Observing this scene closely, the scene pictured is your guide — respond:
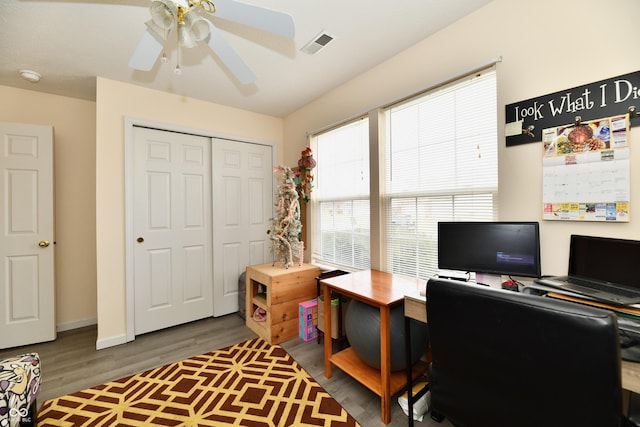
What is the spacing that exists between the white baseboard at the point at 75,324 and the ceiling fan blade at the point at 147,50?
2.94 meters

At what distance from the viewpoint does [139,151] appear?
2.76 m

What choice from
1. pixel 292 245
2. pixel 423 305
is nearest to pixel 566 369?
pixel 423 305

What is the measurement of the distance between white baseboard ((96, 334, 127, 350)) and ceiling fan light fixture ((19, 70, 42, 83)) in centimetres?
247

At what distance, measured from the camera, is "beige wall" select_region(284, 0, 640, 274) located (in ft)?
4.25

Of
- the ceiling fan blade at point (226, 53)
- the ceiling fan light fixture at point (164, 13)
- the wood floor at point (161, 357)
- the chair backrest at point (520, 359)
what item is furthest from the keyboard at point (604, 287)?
the ceiling fan light fixture at point (164, 13)

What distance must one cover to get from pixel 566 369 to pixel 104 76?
368 centimetres

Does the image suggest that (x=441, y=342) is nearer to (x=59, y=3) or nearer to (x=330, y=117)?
(x=330, y=117)

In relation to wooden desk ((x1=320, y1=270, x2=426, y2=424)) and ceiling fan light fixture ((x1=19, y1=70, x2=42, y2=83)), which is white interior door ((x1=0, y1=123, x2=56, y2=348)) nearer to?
ceiling fan light fixture ((x1=19, y1=70, x2=42, y2=83))

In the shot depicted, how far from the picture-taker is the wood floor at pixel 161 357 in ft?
5.87

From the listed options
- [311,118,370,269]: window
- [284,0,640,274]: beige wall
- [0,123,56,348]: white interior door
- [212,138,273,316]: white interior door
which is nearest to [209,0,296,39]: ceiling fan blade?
→ [284,0,640,274]: beige wall

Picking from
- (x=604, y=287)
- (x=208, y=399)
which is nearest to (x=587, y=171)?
(x=604, y=287)

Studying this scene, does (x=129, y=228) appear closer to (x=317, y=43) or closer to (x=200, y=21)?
(x=200, y=21)

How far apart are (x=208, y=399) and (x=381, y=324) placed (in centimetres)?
129

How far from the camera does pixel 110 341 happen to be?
254cm
